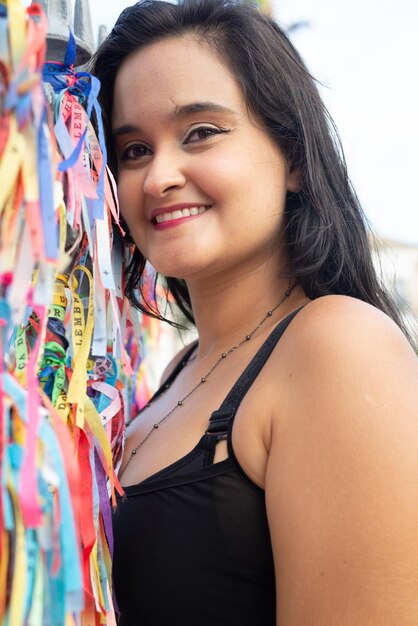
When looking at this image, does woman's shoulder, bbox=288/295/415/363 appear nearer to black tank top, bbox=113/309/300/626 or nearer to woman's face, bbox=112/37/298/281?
black tank top, bbox=113/309/300/626

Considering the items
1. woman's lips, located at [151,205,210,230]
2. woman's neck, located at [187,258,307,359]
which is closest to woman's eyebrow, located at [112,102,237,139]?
woman's lips, located at [151,205,210,230]

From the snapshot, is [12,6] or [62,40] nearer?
[12,6]

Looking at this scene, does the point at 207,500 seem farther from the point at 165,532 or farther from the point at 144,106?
the point at 144,106

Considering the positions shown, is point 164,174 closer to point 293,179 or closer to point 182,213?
point 182,213

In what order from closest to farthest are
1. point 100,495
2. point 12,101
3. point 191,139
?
1. point 12,101
2. point 100,495
3. point 191,139

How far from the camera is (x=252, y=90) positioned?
1.66m

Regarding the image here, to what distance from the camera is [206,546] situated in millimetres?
1341

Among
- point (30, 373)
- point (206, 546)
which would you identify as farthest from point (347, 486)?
point (30, 373)

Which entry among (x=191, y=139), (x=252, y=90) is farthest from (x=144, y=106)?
(x=252, y=90)

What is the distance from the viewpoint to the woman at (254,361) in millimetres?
1193

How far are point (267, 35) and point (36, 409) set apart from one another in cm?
119

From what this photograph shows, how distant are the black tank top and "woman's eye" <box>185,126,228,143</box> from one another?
538 millimetres

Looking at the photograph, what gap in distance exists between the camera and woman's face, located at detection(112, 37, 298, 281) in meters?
1.57

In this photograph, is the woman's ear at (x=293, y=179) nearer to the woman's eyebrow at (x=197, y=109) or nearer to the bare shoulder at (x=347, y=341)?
the woman's eyebrow at (x=197, y=109)
